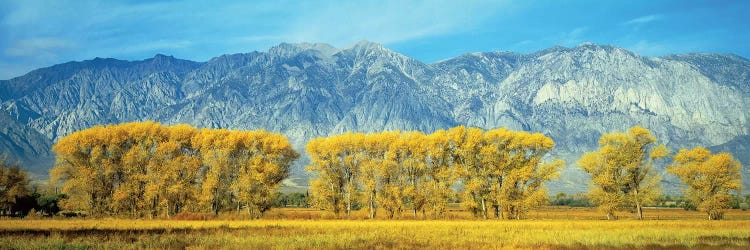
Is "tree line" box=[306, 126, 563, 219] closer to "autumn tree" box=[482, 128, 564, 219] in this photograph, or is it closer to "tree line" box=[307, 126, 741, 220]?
"autumn tree" box=[482, 128, 564, 219]

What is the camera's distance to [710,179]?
87062 millimetres

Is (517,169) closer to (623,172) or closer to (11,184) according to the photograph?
(623,172)

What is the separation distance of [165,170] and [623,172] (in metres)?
65.4

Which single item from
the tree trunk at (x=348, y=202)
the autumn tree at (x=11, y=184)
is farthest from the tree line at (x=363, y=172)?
the autumn tree at (x=11, y=184)

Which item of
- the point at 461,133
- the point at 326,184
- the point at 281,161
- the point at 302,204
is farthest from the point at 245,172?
the point at 302,204

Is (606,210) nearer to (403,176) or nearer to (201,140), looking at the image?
(403,176)

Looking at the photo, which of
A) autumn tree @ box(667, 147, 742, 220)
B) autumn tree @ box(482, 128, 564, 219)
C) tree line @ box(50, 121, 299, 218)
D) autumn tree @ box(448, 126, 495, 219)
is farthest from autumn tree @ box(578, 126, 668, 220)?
tree line @ box(50, 121, 299, 218)

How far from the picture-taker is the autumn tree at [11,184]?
291 feet

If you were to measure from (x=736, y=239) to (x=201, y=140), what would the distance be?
69.9 metres

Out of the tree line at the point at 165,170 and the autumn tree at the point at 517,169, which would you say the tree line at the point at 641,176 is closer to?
the autumn tree at the point at 517,169

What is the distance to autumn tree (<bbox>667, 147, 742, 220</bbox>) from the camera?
278 ft

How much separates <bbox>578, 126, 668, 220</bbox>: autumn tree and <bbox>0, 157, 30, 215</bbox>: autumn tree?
84204mm

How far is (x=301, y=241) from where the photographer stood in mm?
33406

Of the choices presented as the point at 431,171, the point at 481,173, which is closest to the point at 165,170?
the point at 431,171
